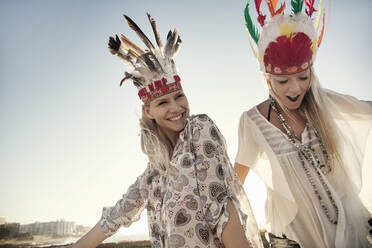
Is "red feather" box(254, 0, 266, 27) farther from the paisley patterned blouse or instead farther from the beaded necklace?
the paisley patterned blouse

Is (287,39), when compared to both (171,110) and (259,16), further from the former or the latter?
(171,110)

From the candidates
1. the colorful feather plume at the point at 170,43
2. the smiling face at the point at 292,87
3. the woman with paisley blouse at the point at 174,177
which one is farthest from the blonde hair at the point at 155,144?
the smiling face at the point at 292,87

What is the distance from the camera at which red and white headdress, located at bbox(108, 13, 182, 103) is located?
2244 millimetres

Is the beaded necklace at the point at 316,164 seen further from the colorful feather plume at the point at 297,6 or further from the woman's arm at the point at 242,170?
the colorful feather plume at the point at 297,6

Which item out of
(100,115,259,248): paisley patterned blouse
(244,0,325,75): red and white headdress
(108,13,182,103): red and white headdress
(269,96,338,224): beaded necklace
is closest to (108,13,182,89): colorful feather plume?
(108,13,182,103): red and white headdress

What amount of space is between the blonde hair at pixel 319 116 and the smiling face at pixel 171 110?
3.46ft

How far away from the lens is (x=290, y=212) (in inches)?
104

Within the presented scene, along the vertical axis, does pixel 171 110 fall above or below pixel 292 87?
below

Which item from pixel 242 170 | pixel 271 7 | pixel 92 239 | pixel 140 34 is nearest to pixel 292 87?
pixel 271 7

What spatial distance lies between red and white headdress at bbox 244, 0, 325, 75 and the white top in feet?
1.51

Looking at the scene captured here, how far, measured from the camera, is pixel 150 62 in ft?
7.55

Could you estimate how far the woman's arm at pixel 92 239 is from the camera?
2305 mm

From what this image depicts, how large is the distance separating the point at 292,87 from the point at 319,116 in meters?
0.38

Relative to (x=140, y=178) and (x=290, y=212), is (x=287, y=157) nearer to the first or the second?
(x=290, y=212)
